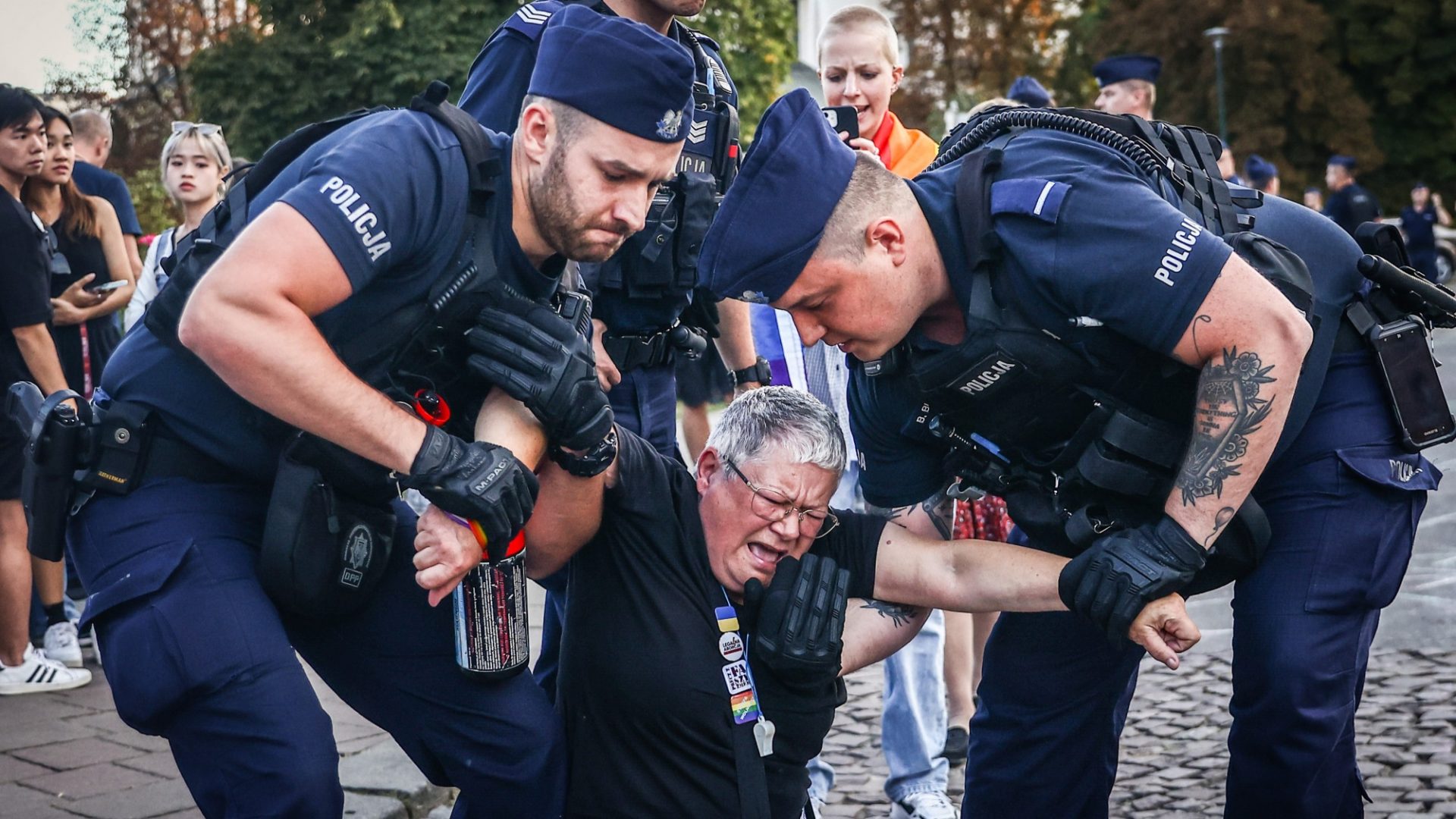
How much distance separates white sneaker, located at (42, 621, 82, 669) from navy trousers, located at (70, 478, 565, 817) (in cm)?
313

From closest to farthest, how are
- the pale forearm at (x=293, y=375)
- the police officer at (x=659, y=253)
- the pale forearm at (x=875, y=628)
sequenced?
1. the pale forearm at (x=293, y=375)
2. the pale forearm at (x=875, y=628)
3. the police officer at (x=659, y=253)

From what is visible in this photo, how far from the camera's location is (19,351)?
523 centimetres

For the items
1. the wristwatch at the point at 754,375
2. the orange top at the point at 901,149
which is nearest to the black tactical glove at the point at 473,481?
the wristwatch at the point at 754,375

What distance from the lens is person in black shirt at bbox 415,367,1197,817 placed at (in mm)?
2955

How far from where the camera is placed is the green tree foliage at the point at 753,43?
87.6 feet

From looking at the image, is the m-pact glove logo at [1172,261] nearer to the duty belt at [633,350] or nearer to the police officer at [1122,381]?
the police officer at [1122,381]

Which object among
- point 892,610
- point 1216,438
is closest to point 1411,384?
point 1216,438

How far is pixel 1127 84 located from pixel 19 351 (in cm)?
529

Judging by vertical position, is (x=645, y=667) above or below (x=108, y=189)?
above

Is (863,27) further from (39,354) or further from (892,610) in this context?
(39,354)

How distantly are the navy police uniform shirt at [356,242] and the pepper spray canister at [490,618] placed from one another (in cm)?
44

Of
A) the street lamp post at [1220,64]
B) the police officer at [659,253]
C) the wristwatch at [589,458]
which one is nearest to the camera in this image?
the wristwatch at [589,458]

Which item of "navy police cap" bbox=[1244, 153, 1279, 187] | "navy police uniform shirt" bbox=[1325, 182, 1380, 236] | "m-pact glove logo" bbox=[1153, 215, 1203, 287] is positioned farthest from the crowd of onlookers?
"navy police uniform shirt" bbox=[1325, 182, 1380, 236]

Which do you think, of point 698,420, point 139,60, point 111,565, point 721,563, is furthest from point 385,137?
point 139,60
